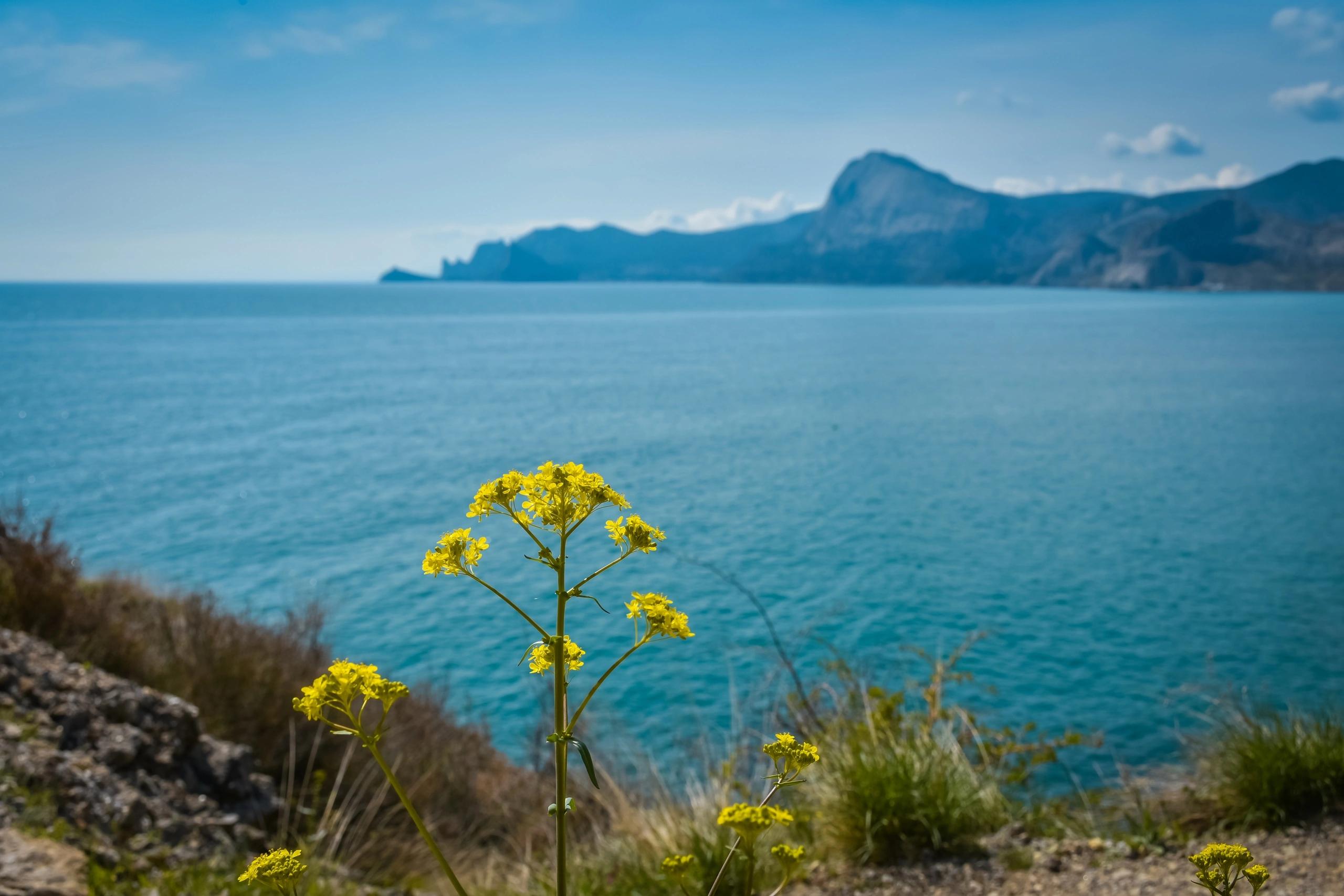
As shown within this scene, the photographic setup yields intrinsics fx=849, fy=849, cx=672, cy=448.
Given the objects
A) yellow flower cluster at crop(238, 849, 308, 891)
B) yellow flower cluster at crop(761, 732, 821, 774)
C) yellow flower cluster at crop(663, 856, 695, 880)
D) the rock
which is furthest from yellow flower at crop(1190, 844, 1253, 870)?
the rock

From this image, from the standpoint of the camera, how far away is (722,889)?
148 inches

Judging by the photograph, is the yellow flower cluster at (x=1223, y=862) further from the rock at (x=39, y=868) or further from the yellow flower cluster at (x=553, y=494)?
Result: the rock at (x=39, y=868)

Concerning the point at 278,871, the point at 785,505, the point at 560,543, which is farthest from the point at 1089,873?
the point at 785,505

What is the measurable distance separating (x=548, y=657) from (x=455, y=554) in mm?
210

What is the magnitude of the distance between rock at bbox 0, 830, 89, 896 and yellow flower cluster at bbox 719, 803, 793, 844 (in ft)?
10.7

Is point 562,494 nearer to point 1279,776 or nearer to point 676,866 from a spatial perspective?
point 676,866

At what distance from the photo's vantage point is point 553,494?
1.26m

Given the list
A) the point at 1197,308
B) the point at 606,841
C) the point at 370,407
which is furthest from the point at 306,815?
the point at 1197,308

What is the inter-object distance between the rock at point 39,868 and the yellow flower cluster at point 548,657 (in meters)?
3.19

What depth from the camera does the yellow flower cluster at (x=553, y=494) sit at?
4.09 ft

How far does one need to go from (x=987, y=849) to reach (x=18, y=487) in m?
26.7

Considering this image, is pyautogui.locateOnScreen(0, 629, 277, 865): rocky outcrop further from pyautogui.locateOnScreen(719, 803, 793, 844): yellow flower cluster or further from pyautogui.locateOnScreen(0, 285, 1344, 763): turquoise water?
pyautogui.locateOnScreen(719, 803, 793, 844): yellow flower cluster

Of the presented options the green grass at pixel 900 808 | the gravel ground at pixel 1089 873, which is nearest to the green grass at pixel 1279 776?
the gravel ground at pixel 1089 873

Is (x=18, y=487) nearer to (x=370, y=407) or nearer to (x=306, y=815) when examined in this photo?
(x=370, y=407)
